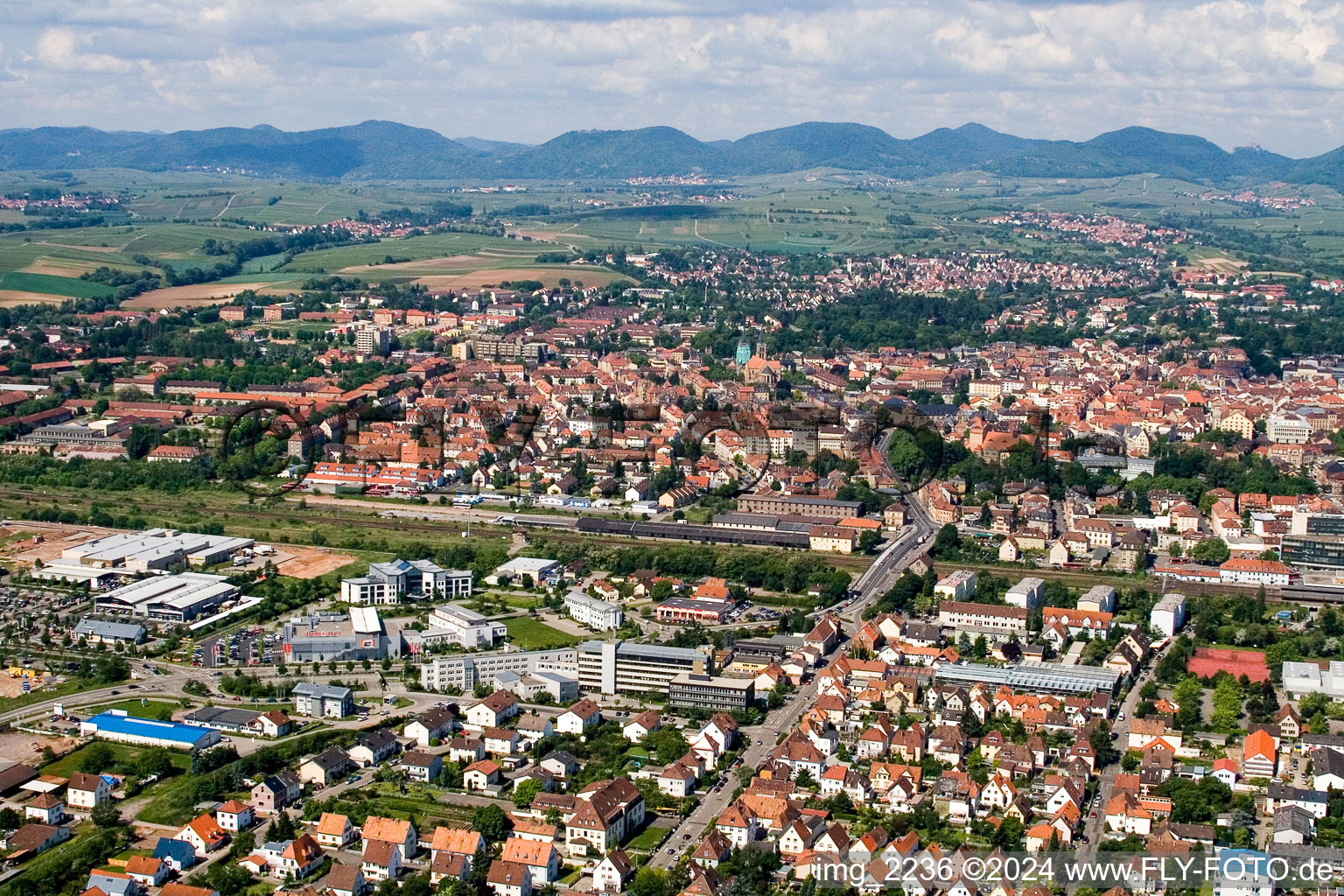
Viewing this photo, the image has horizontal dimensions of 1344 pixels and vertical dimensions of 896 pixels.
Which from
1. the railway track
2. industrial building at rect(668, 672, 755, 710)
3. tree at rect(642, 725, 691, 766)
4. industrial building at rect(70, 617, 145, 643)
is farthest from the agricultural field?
tree at rect(642, 725, 691, 766)

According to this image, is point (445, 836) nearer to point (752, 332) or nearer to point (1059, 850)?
point (1059, 850)

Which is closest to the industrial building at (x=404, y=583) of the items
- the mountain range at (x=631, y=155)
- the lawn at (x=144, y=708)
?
the lawn at (x=144, y=708)

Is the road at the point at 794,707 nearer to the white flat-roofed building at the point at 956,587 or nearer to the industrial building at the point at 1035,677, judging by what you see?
Result: the white flat-roofed building at the point at 956,587

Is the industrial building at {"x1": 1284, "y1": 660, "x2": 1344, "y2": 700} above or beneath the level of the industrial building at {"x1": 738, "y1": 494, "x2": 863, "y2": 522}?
above

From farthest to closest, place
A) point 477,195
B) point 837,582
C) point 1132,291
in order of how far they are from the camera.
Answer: point 477,195, point 1132,291, point 837,582

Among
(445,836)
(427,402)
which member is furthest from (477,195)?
(445,836)

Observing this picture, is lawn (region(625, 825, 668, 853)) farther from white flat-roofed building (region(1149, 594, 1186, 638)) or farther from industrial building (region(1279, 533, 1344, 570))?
industrial building (region(1279, 533, 1344, 570))
